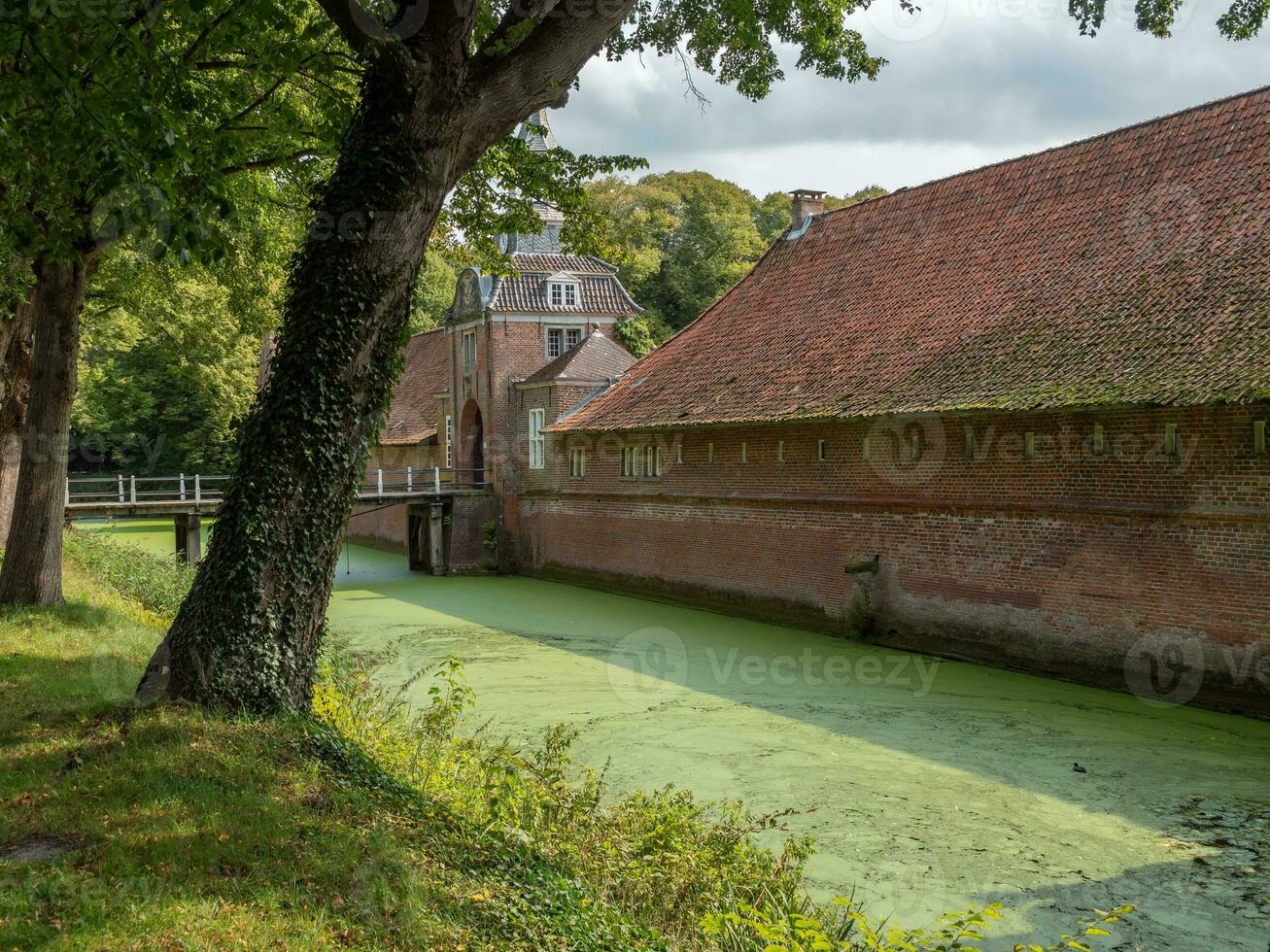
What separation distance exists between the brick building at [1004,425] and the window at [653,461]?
0.05 meters

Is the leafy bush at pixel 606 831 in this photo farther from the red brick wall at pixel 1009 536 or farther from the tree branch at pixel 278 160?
the red brick wall at pixel 1009 536

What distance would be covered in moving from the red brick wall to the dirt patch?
11815 mm

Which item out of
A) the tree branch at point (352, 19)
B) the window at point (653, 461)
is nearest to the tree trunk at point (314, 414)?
the tree branch at point (352, 19)

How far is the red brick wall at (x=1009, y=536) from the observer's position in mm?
12875

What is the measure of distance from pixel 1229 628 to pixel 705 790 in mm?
6831

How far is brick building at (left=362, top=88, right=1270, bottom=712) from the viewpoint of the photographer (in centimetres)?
1318

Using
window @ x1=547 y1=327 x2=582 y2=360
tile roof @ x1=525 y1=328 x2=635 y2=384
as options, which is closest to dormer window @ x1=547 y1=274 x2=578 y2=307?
window @ x1=547 y1=327 x2=582 y2=360

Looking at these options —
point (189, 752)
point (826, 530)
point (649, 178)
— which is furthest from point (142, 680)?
point (649, 178)

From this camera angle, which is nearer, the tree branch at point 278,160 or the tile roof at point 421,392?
the tree branch at point 278,160

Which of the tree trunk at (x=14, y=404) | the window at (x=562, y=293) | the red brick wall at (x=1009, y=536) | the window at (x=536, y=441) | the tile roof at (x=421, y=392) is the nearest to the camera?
the red brick wall at (x=1009, y=536)

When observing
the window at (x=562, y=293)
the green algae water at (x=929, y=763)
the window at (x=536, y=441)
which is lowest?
the green algae water at (x=929, y=763)

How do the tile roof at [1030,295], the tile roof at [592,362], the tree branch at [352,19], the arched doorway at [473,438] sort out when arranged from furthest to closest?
the arched doorway at [473,438] → the tile roof at [592,362] → the tile roof at [1030,295] → the tree branch at [352,19]

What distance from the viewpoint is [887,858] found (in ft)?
26.2

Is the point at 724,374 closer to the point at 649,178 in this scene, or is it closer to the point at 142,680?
the point at 142,680
